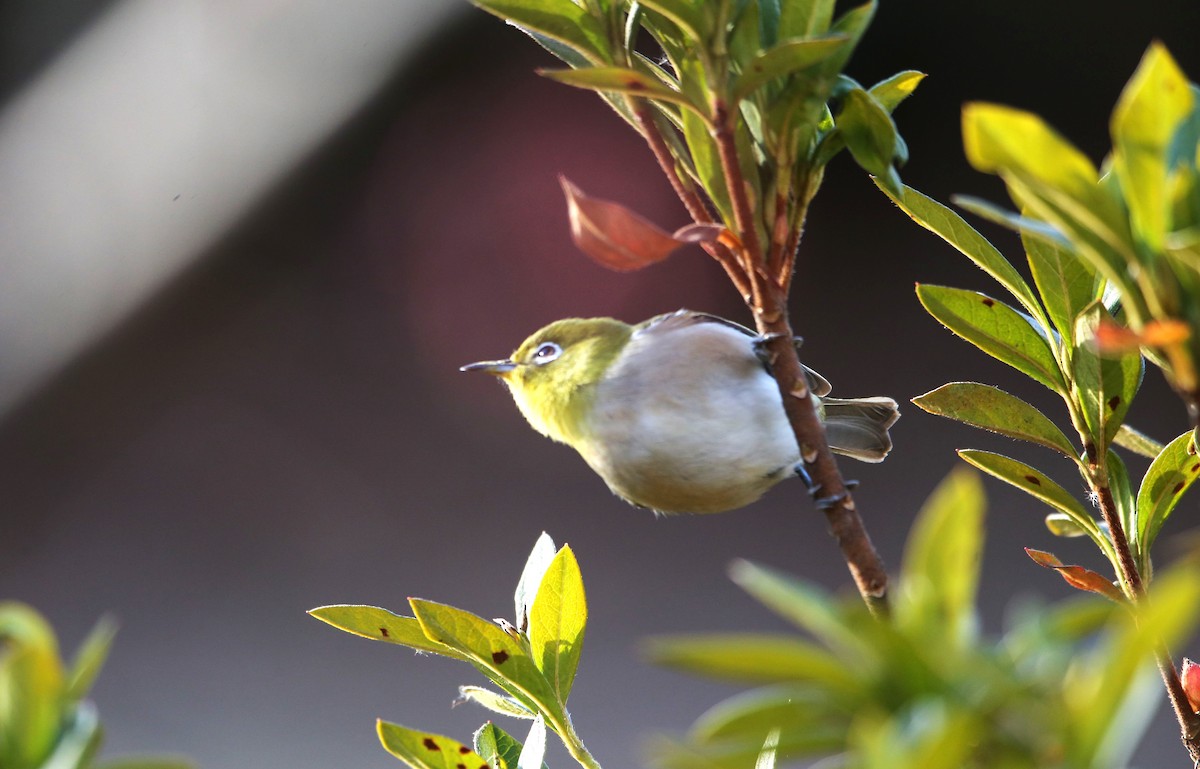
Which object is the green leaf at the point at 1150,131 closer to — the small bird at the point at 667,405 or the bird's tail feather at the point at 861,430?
the small bird at the point at 667,405

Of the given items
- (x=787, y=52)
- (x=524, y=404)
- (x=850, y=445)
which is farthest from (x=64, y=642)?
(x=787, y=52)

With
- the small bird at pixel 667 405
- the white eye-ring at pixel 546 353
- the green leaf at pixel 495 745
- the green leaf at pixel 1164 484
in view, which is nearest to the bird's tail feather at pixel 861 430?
the small bird at pixel 667 405

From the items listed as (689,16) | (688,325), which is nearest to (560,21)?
(689,16)

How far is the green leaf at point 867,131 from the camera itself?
19.4 inches

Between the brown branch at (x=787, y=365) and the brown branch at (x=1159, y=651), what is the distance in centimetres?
18

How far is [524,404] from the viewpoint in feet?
4.57

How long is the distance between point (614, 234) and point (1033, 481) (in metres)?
0.33

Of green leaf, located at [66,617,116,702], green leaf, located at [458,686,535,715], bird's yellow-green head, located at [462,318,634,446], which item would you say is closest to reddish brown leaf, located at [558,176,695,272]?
green leaf, located at [66,617,116,702]

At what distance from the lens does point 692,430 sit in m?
1.14

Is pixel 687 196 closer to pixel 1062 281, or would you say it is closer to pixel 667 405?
pixel 1062 281

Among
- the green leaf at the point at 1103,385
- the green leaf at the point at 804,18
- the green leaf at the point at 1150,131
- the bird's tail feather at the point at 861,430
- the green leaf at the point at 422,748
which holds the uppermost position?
the green leaf at the point at 804,18

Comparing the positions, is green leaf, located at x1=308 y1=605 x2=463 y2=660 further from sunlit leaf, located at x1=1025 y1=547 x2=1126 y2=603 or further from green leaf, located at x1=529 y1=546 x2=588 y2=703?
sunlit leaf, located at x1=1025 y1=547 x2=1126 y2=603

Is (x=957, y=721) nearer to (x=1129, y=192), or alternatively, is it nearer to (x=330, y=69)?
(x=1129, y=192)

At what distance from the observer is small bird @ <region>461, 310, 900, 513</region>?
3.70 feet
